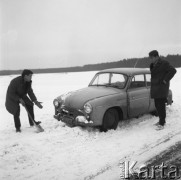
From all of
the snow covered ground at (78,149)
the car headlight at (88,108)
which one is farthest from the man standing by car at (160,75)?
the car headlight at (88,108)

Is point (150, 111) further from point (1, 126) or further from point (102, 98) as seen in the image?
point (1, 126)

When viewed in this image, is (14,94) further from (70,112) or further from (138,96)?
(138,96)

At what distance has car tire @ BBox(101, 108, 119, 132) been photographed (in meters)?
5.73

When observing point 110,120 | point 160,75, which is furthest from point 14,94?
point 160,75

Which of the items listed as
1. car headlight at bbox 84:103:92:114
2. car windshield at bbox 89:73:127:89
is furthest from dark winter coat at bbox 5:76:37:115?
Answer: car windshield at bbox 89:73:127:89

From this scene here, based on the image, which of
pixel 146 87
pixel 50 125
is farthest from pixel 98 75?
pixel 50 125

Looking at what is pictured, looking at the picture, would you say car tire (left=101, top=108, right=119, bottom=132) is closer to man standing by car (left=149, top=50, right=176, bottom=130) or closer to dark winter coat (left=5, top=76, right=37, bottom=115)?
man standing by car (left=149, top=50, right=176, bottom=130)

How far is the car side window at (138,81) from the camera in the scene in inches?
258

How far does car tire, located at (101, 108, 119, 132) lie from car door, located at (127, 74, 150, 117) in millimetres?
514

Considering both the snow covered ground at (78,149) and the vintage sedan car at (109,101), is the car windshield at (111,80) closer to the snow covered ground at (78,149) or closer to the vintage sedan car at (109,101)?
the vintage sedan car at (109,101)

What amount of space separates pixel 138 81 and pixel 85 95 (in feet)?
5.86

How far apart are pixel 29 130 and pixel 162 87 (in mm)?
3749

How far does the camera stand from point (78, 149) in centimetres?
479

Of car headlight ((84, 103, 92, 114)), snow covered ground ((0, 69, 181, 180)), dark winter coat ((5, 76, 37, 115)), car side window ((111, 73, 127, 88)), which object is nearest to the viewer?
snow covered ground ((0, 69, 181, 180))
